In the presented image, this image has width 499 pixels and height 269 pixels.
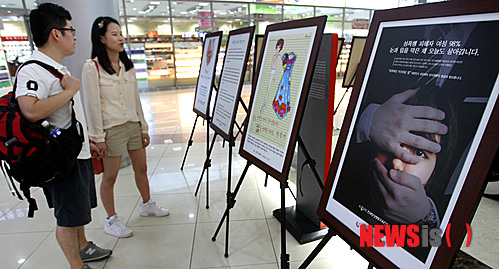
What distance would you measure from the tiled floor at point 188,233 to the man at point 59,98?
48cm

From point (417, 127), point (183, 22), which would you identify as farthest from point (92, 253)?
point (183, 22)

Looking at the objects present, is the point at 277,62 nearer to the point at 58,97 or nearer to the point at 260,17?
the point at 58,97

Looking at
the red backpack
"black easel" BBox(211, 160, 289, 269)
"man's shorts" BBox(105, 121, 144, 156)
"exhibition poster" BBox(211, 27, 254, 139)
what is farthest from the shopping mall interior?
the red backpack

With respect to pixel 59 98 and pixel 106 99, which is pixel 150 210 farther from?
pixel 59 98

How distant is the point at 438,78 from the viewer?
75 cm

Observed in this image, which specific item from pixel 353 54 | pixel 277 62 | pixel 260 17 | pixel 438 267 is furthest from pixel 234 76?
pixel 260 17

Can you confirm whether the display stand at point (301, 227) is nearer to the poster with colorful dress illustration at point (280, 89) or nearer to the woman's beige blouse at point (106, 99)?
the poster with colorful dress illustration at point (280, 89)

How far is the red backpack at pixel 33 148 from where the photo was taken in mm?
1276

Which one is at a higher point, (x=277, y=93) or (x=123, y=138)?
(x=277, y=93)

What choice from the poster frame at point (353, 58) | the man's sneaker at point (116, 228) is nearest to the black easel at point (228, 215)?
the man's sneaker at point (116, 228)

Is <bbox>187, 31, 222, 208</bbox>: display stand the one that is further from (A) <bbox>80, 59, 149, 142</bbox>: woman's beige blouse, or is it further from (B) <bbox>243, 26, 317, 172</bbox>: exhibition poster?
(B) <bbox>243, 26, 317, 172</bbox>: exhibition poster

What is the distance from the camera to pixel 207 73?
266 centimetres

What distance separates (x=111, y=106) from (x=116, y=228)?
981 mm

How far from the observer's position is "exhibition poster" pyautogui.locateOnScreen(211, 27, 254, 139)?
1928 millimetres
